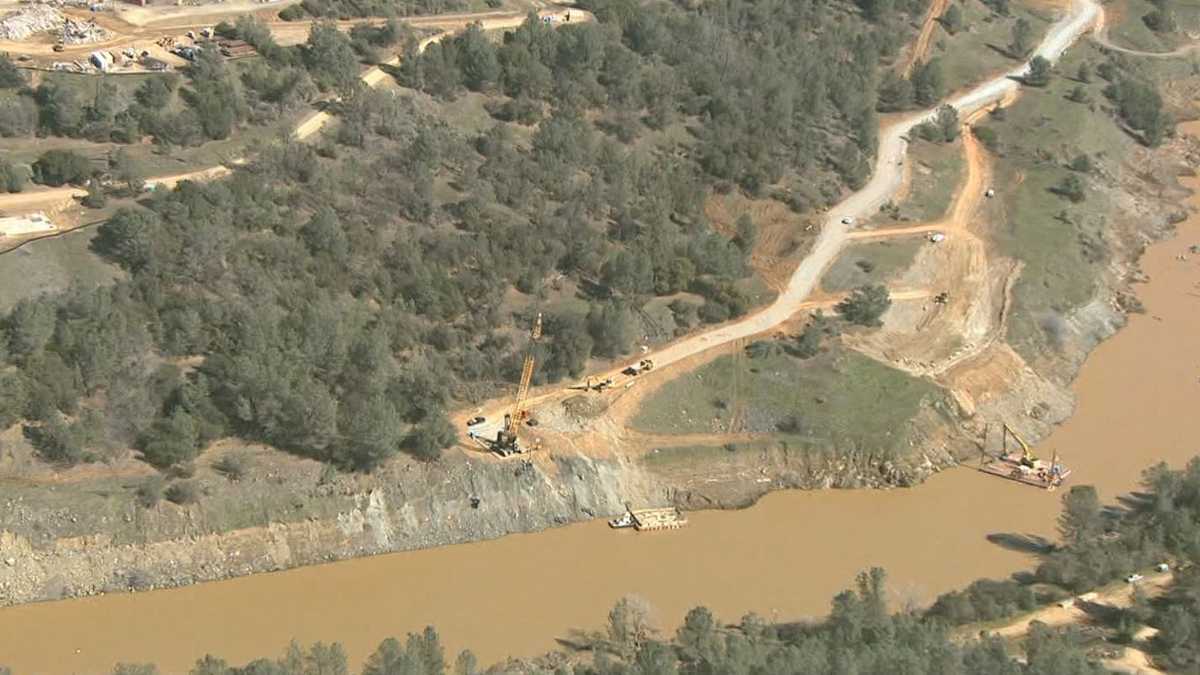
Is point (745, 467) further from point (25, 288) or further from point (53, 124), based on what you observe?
point (53, 124)

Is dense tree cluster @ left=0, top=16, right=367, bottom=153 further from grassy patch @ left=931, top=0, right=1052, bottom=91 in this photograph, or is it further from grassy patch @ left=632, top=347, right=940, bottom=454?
grassy patch @ left=931, top=0, right=1052, bottom=91

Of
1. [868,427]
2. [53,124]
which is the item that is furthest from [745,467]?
[53,124]

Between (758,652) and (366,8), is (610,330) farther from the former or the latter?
(366,8)

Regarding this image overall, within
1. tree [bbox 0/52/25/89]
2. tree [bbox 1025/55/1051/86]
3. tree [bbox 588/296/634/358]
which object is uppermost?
tree [bbox 1025/55/1051/86]

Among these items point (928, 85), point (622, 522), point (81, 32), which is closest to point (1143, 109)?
point (928, 85)

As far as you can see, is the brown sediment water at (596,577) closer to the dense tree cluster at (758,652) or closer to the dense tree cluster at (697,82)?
the dense tree cluster at (758,652)

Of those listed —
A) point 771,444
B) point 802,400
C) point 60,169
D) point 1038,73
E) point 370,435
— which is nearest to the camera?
point 370,435

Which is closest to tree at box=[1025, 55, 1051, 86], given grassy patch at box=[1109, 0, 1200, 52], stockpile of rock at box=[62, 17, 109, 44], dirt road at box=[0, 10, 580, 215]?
grassy patch at box=[1109, 0, 1200, 52]
